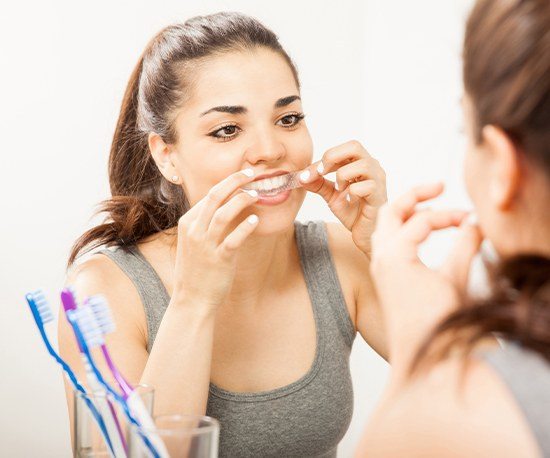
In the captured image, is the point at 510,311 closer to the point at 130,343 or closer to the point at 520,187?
the point at 520,187

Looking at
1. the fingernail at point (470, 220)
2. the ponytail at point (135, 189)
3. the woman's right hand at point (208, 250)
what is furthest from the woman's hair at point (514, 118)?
the ponytail at point (135, 189)

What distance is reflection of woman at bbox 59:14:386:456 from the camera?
110 centimetres

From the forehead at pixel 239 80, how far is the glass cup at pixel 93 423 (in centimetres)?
57

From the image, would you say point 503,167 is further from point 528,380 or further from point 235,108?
point 235,108

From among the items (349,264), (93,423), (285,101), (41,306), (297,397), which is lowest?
(297,397)

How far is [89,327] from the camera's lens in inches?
29.9

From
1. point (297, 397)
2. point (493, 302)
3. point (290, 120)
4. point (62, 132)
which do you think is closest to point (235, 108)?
point (290, 120)

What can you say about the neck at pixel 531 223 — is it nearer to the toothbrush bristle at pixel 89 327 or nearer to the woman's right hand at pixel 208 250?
the toothbrush bristle at pixel 89 327

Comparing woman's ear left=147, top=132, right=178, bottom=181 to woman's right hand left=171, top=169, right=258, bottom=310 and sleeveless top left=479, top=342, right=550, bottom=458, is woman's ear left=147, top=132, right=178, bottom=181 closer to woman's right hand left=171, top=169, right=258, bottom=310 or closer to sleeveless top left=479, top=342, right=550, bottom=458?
woman's right hand left=171, top=169, right=258, bottom=310

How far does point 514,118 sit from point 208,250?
23.0 inches

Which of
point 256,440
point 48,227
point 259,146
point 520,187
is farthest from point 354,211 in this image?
point 48,227

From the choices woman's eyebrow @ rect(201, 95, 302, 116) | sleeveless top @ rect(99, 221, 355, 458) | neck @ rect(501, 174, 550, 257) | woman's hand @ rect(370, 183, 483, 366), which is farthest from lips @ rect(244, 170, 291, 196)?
neck @ rect(501, 174, 550, 257)

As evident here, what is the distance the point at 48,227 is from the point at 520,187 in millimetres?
1479

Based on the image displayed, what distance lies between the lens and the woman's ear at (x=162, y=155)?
1.35m
